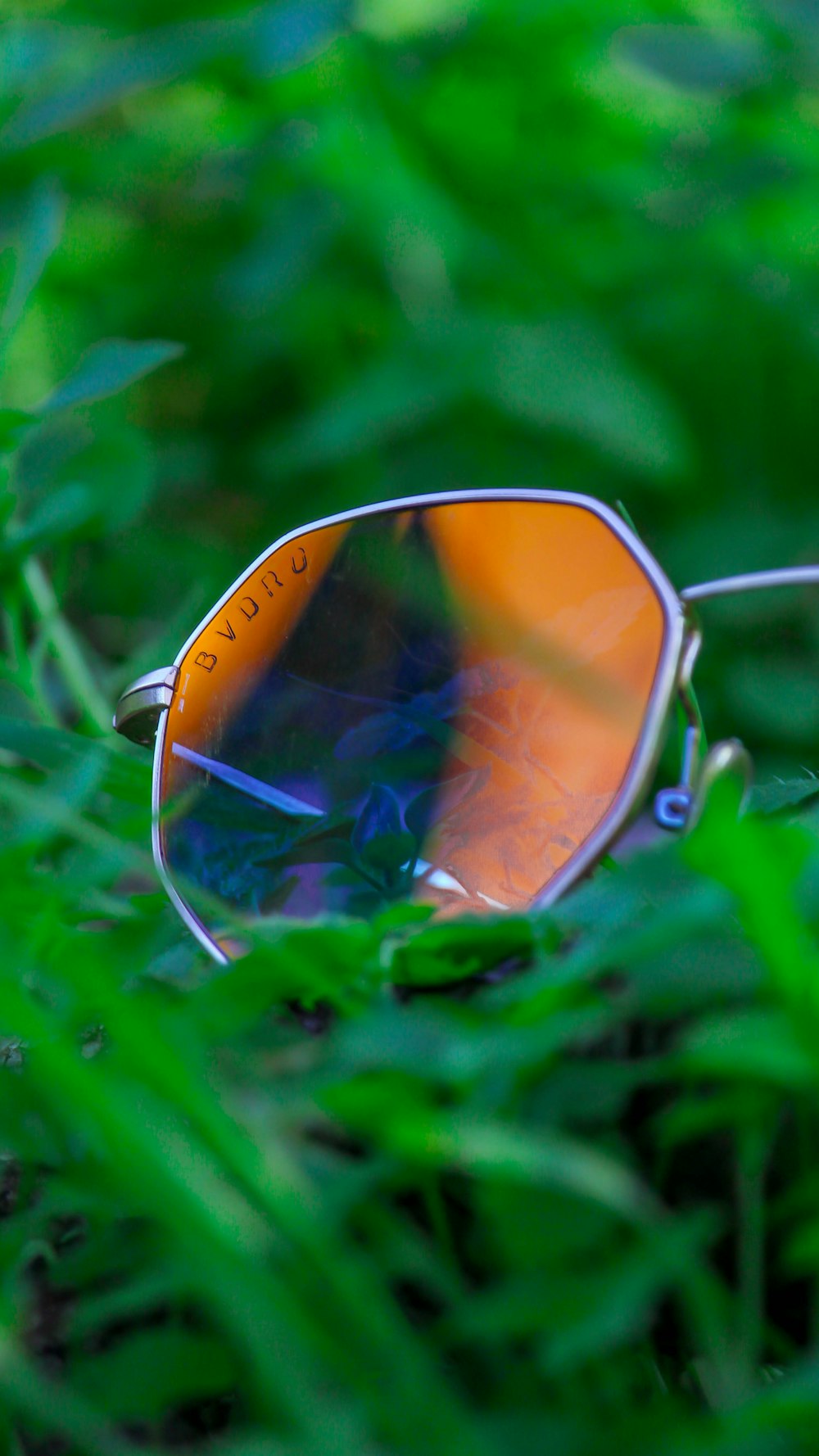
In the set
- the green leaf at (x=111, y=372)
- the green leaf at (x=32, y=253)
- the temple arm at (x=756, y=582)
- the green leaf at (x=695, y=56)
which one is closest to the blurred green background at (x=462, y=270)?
the green leaf at (x=695, y=56)

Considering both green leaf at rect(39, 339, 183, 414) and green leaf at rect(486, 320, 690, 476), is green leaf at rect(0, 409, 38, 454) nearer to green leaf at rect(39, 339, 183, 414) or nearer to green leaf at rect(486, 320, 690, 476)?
green leaf at rect(39, 339, 183, 414)

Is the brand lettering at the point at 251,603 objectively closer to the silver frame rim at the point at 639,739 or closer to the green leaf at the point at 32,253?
the silver frame rim at the point at 639,739

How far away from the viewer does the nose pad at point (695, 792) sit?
0.46 meters

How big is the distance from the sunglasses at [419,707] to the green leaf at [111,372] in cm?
12

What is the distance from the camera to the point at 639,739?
1.67ft

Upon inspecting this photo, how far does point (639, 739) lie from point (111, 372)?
35 cm

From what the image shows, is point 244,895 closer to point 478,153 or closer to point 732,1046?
point 732,1046

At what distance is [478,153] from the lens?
4.41 feet

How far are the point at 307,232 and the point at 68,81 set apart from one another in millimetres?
293

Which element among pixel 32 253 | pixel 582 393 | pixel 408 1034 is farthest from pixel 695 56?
pixel 408 1034

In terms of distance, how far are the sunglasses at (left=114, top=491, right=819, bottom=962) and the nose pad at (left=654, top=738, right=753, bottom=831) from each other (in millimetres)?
10

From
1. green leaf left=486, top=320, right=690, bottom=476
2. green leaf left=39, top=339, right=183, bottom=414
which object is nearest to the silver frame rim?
green leaf left=39, top=339, right=183, bottom=414

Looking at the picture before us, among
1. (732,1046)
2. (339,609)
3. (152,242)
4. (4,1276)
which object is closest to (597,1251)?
(732,1046)

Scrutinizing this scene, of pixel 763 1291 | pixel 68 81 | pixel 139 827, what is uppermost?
pixel 68 81
